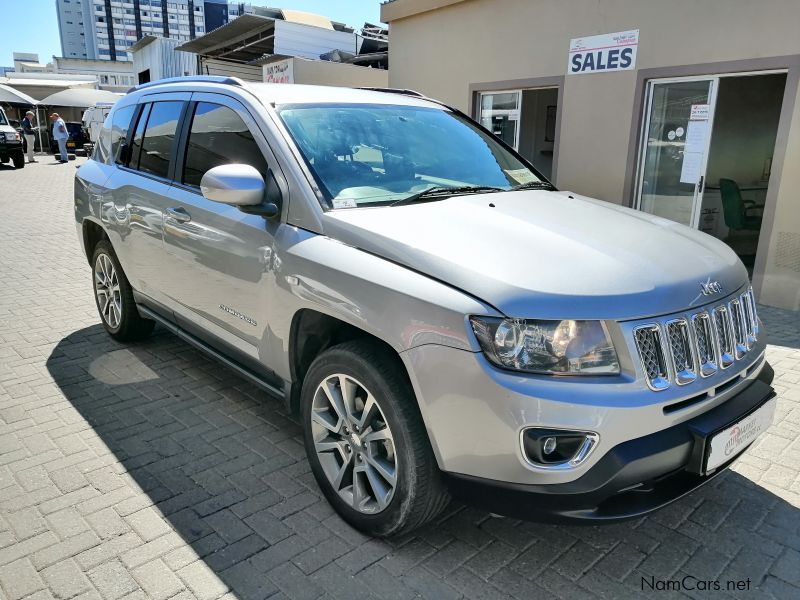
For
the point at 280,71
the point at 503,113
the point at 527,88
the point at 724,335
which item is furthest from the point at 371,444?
the point at 280,71

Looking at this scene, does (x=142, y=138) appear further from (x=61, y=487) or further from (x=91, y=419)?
(x=61, y=487)

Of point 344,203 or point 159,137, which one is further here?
point 159,137

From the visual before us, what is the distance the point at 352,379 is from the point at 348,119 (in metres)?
1.52

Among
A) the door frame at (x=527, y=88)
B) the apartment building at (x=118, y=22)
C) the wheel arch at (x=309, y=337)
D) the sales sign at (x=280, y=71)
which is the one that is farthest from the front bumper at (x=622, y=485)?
the apartment building at (x=118, y=22)

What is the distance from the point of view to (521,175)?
3686 mm

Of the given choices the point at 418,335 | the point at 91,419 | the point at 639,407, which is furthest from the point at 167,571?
the point at 639,407

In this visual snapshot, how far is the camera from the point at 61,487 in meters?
3.02

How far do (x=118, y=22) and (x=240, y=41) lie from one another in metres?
158

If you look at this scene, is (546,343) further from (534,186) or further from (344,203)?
(534,186)

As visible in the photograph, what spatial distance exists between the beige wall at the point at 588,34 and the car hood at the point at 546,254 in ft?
15.0

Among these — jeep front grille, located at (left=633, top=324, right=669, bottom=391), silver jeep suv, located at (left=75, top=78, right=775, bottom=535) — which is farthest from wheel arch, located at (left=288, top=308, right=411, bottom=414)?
jeep front grille, located at (left=633, top=324, right=669, bottom=391)

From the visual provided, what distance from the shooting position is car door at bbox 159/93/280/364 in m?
3.03

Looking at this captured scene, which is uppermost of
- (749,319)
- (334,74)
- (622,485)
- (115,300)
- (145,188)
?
(334,74)

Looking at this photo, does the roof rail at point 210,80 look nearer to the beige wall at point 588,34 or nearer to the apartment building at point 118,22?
the beige wall at point 588,34
